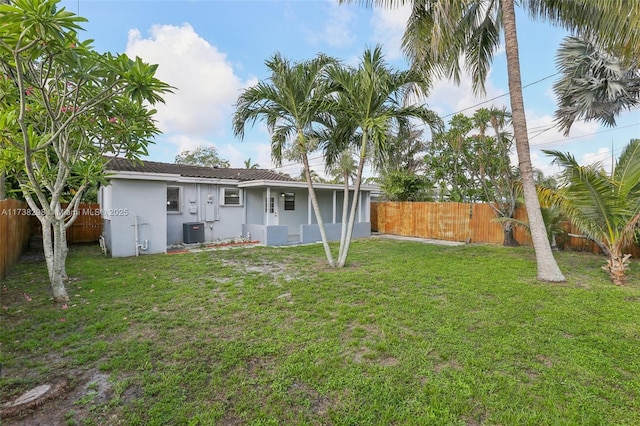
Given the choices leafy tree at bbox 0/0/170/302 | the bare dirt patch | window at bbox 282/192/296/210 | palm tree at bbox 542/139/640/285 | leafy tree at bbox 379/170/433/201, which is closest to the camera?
the bare dirt patch

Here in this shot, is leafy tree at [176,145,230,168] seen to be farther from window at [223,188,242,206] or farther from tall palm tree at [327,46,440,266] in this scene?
tall palm tree at [327,46,440,266]

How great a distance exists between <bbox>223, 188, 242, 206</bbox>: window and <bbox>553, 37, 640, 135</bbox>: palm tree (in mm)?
12483

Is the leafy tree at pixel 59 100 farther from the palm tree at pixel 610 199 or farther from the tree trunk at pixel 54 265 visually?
the palm tree at pixel 610 199

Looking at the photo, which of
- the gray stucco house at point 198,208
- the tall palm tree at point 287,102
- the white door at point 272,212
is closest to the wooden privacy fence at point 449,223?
the gray stucco house at point 198,208

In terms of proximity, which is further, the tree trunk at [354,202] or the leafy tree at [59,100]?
the tree trunk at [354,202]

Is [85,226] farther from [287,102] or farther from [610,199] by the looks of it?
[610,199]

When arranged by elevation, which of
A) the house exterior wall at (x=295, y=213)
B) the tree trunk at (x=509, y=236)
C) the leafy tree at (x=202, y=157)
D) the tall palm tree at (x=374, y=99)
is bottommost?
the tree trunk at (x=509, y=236)

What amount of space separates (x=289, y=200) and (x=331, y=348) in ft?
36.7

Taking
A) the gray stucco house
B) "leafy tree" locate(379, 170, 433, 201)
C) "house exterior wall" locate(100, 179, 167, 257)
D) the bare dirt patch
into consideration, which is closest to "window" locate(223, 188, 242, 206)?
the gray stucco house

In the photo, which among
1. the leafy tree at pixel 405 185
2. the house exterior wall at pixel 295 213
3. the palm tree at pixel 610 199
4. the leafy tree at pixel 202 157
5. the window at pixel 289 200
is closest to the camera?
the palm tree at pixel 610 199

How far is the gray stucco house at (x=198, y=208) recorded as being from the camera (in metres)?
9.23

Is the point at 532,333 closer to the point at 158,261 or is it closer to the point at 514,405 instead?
the point at 514,405

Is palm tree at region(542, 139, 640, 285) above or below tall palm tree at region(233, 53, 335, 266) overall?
below

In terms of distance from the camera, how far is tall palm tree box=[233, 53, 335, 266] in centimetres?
701
